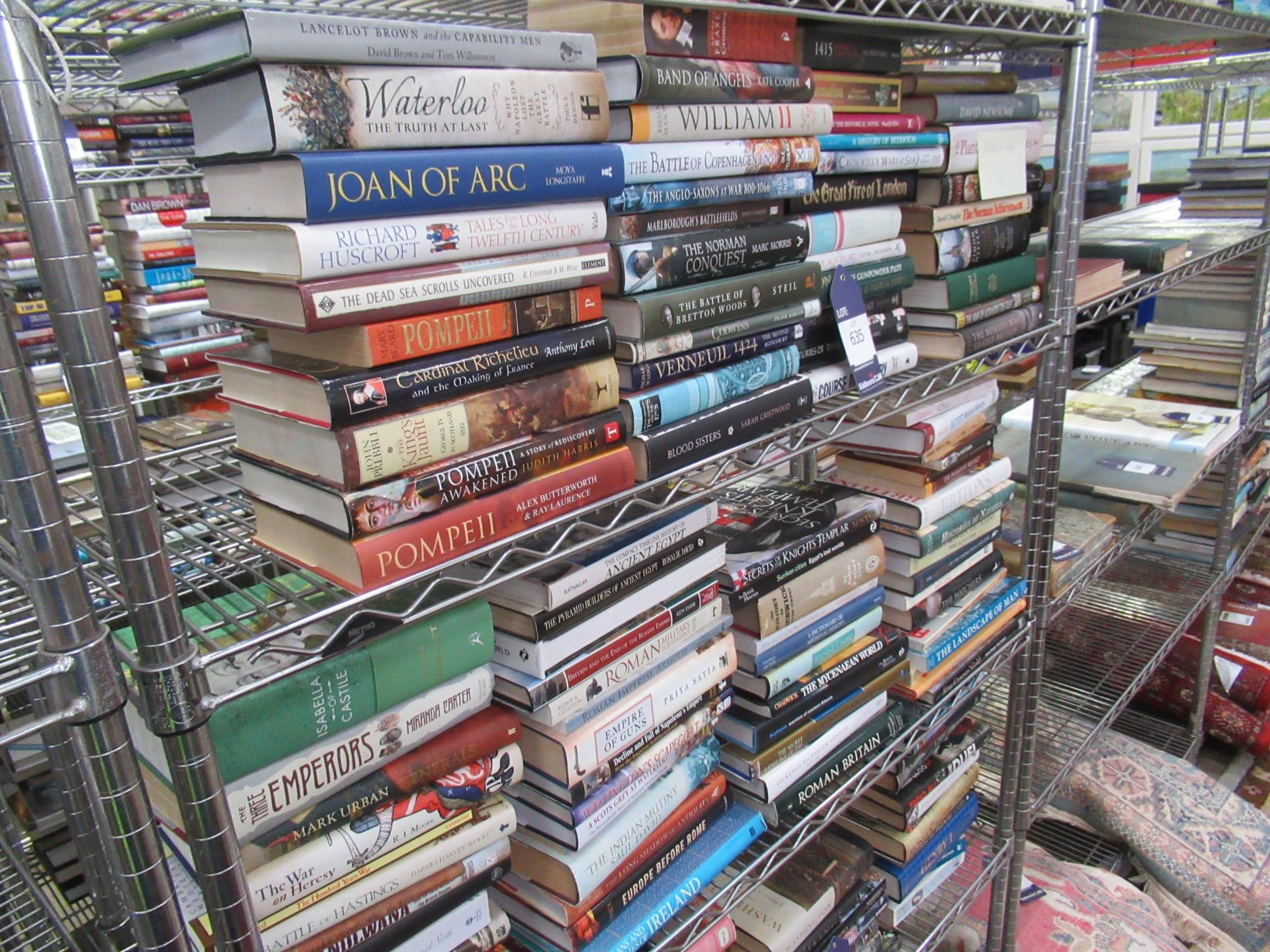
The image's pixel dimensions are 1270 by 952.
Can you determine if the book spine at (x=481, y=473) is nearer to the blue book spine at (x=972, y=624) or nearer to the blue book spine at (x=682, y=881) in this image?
the blue book spine at (x=682, y=881)

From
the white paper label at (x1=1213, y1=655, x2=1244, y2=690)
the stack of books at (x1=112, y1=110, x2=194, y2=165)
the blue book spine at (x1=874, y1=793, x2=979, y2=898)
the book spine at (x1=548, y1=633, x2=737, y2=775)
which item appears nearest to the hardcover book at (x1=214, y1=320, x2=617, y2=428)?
the book spine at (x1=548, y1=633, x2=737, y2=775)

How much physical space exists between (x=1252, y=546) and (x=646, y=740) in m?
2.02

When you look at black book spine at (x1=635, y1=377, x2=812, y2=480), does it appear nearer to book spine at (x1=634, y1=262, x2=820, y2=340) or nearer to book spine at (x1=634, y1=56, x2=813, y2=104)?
book spine at (x1=634, y1=262, x2=820, y2=340)

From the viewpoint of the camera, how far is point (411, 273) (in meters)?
0.57

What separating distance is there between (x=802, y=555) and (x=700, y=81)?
500 mm

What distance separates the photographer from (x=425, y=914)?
27.4 inches

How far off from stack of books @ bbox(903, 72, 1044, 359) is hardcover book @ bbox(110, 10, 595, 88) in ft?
1.84

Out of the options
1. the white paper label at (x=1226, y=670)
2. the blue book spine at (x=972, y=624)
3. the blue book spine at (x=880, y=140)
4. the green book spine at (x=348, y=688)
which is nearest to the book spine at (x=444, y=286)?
the green book spine at (x=348, y=688)

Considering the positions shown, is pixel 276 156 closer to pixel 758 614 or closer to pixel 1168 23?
pixel 758 614

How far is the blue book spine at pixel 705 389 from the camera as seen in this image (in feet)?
2.43

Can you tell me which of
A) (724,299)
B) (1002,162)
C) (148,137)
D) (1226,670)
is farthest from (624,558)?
(1226,670)

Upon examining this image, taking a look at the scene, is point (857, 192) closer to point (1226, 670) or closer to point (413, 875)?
point (413, 875)

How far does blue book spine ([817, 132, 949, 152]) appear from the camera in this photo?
88 centimetres

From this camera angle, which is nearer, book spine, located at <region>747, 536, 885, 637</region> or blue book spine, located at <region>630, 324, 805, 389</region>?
blue book spine, located at <region>630, 324, 805, 389</region>
